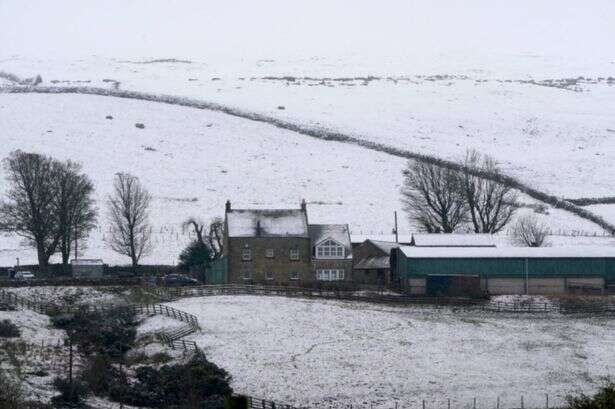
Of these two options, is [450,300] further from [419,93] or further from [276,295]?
[419,93]

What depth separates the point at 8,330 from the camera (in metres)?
51.3

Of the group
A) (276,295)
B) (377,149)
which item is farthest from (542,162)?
(276,295)

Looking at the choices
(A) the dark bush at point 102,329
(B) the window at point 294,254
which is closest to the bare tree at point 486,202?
(B) the window at point 294,254

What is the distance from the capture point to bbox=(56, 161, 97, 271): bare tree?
247ft

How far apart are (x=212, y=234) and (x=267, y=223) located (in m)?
10.4

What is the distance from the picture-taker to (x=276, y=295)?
64562mm

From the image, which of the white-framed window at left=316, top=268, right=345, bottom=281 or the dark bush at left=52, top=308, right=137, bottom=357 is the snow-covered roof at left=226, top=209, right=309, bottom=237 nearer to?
the white-framed window at left=316, top=268, right=345, bottom=281

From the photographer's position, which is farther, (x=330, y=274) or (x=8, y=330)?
(x=330, y=274)

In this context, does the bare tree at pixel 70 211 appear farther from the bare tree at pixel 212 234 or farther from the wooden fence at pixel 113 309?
the wooden fence at pixel 113 309

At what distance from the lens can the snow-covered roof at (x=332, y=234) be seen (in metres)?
74.8

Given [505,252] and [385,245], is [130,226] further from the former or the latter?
[505,252]

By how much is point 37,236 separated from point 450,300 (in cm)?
2816

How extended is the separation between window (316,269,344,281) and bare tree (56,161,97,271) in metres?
16.7

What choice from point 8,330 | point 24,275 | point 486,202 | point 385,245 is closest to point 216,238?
point 385,245
